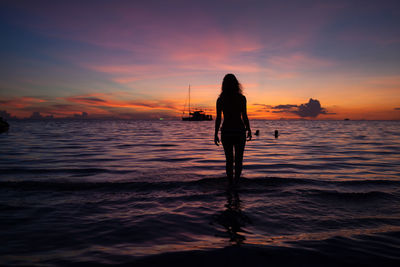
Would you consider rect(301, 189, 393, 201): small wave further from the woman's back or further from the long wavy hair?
the long wavy hair

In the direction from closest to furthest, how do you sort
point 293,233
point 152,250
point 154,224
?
point 152,250 → point 293,233 → point 154,224

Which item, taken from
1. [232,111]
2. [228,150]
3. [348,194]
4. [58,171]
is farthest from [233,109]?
[58,171]

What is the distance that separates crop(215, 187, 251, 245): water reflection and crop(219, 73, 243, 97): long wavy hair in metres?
2.63

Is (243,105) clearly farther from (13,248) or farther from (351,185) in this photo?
(13,248)

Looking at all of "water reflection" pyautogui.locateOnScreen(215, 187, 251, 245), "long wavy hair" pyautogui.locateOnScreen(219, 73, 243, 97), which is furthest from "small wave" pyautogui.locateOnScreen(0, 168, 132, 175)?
"long wavy hair" pyautogui.locateOnScreen(219, 73, 243, 97)

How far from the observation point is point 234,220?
408 centimetres

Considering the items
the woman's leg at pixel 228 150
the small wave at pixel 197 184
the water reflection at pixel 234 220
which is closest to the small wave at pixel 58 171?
the small wave at pixel 197 184

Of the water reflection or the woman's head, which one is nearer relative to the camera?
the water reflection

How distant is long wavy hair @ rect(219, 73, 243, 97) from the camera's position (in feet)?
18.5

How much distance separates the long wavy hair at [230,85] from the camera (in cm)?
563

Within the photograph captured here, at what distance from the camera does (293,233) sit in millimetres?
3598

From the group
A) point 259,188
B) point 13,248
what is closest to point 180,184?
point 259,188

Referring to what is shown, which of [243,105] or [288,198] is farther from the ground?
[243,105]

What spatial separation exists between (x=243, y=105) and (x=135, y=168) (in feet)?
18.6
